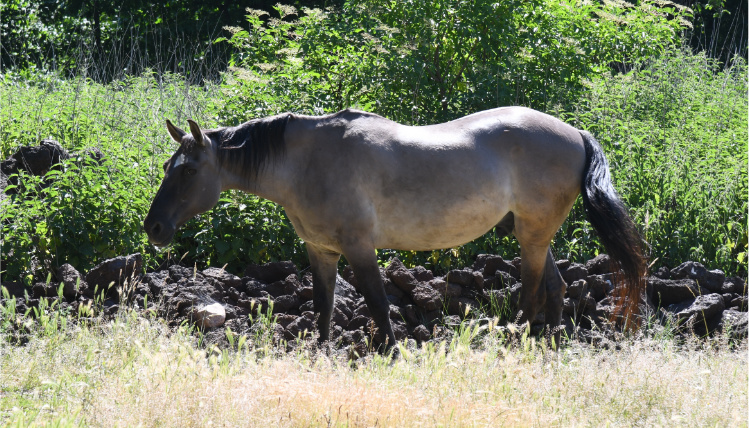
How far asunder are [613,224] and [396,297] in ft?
5.21

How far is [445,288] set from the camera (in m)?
5.80

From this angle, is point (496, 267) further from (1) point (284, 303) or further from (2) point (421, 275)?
(1) point (284, 303)

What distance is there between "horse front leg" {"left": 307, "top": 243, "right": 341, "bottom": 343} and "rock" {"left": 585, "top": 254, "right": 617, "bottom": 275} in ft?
6.81

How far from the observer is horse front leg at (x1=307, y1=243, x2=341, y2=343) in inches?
203

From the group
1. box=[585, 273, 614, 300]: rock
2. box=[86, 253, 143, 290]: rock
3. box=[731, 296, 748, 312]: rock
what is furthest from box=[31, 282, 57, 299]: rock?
box=[731, 296, 748, 312]: rock

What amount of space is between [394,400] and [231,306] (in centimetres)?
223

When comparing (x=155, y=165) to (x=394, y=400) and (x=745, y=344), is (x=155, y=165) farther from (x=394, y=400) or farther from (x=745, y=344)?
(x=745, y=344)

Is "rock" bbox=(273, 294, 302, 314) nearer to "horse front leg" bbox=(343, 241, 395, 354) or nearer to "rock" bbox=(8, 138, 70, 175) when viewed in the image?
"horse front leg" bbox=(343, 241, 395, 354)

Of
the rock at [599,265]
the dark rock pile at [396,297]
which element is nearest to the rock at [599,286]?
the dark rock pile at [396,297]

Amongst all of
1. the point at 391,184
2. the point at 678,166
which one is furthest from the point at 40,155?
the point at 678,166

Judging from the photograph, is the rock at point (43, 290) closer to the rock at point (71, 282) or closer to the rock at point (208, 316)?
the rock at point (71, 282)

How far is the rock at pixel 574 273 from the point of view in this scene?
5958 mm

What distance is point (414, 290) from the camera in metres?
5.73

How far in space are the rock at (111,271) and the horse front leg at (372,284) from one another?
168cm
